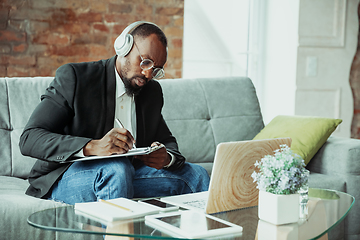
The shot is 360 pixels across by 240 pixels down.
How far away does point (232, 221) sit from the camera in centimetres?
107

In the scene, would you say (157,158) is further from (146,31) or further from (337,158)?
(337,158)

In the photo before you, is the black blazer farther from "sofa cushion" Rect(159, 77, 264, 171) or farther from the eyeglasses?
"sofa cushion" Rect(159, 77, 264, 171)

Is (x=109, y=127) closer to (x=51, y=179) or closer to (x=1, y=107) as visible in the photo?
(x=51, y=179)

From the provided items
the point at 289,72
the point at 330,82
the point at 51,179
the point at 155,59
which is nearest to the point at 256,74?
the point at 289,72

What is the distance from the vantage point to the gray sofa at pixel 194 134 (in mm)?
1403

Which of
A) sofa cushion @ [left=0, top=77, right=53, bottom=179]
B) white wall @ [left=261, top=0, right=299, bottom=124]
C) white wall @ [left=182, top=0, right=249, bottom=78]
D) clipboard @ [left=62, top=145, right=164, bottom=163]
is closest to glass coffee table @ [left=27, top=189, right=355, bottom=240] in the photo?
clipboard @ [left=62, top=145, right=164, bottom=163]

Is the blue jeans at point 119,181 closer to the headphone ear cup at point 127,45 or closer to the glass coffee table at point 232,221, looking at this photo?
the glass coffee table at point 232,221

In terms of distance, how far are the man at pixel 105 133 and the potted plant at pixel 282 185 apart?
456mm

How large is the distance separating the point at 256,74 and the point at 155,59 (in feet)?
7.19

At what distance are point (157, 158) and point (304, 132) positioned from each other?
38.8 inches

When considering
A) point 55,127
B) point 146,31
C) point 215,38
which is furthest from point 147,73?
point 215,38

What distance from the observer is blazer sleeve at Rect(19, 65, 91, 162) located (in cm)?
135

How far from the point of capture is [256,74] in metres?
3.57

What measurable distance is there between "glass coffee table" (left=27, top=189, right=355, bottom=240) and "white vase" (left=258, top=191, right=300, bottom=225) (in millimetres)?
15
